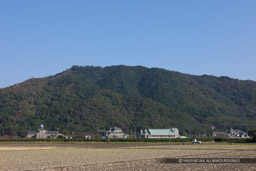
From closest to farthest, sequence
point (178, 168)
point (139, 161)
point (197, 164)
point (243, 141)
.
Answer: point (178, 168), point (197, 164), point (139, 161), point (243, 141)

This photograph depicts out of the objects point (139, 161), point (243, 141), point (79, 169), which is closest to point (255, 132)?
point (243, 141)

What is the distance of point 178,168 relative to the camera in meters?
34.4

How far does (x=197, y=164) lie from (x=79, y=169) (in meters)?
12.1

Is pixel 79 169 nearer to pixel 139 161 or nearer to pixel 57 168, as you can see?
pixel 57 168

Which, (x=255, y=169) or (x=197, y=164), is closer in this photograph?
(x=255, y=169)

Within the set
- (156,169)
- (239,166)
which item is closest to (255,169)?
(239,166)

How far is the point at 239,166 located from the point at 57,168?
1729 centimetres

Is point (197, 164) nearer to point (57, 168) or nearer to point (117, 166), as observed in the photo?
point (117, 166)

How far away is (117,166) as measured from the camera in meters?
36.3

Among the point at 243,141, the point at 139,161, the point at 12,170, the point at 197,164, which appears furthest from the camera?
the point at 243,141

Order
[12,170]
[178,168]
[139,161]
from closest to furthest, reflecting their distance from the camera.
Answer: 1. [12,170]
2. [178,168]
3. [139,161]

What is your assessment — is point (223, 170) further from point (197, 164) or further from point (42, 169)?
point (42, 169)

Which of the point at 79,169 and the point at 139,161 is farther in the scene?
the point at 139,161

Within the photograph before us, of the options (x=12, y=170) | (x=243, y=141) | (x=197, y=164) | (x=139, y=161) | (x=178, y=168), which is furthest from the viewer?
(x=243, y=141)
